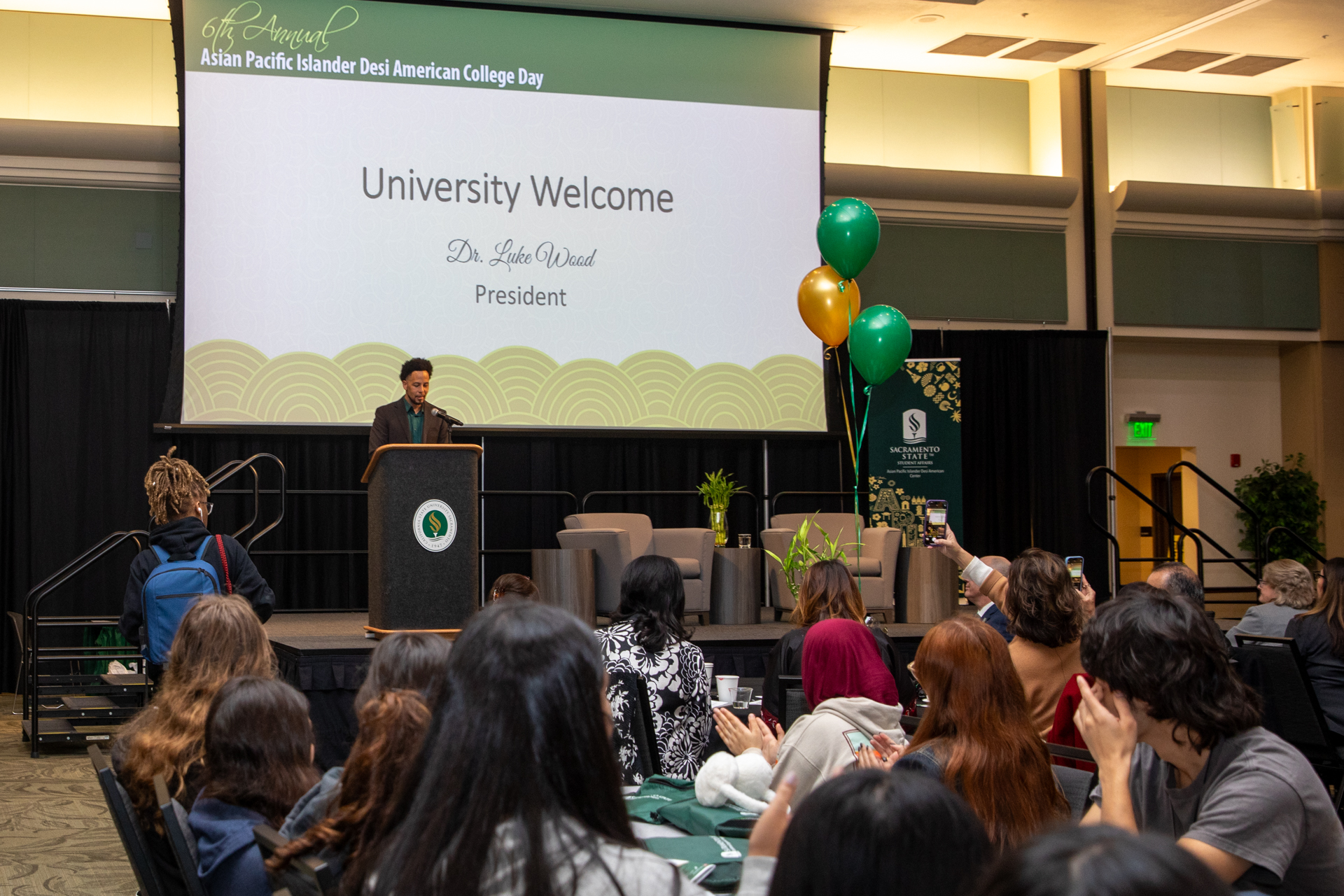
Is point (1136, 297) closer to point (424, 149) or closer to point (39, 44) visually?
point (424, 149)

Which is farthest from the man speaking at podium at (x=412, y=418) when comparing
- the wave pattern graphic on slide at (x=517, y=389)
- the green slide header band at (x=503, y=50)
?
the green slide header band at (x=503, y=50)

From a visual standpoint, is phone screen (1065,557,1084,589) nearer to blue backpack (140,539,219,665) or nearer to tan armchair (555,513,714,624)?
blue backpack (140,539,219,665)

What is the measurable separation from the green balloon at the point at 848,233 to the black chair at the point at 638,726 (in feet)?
11.1

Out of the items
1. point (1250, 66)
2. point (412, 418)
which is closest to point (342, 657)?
point (412, 418)

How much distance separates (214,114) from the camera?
7.64 metres

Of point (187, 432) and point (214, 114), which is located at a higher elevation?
point (214, 114)

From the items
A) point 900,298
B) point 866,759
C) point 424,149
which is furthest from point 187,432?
point 866,759

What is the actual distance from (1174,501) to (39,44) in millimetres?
10430

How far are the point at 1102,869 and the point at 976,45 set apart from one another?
10100 mm

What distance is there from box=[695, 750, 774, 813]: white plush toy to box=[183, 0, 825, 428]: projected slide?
6038mm

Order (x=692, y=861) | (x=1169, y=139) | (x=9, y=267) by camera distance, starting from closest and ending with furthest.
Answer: (x=692, y=861)
(x=9, y=267)
(x=1169, y=139)

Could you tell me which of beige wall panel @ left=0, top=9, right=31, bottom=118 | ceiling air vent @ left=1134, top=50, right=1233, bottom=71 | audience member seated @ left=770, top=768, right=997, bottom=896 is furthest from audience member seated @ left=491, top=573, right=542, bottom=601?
ceiling air vent @ left=1134, top=50, right=1233, bottom=71

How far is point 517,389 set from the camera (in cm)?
815

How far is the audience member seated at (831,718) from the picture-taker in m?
2.48
